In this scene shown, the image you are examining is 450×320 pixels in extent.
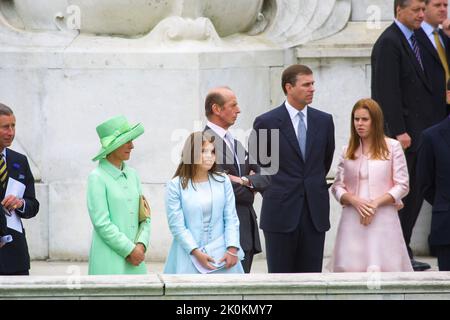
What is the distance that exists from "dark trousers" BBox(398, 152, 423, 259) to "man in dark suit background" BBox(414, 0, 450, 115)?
16.4 inches

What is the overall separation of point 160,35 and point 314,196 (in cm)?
223

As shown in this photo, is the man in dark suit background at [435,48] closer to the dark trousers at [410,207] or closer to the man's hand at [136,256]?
the dark trousers at [410,207]

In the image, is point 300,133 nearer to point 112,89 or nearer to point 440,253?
point 440,253

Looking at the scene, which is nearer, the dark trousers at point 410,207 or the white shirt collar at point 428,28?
the dark trousers at point 410,207

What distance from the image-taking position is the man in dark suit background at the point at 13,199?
1031 cm

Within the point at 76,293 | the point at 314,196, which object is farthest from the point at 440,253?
the point at 76,293

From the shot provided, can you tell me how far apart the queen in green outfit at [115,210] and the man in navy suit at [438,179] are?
5.47 feet

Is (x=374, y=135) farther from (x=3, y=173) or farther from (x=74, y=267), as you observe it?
(x=74, y=267)

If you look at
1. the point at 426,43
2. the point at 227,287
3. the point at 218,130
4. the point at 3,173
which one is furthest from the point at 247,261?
the point at 426,43

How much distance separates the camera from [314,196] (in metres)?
10.9

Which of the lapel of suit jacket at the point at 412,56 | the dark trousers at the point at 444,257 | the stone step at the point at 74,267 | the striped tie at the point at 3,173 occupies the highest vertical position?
the lapel of suit jacket at the point at 412,56

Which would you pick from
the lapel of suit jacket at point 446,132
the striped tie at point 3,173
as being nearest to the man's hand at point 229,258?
the striped tie at point 3,173

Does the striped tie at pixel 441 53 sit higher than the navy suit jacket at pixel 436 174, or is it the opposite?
the striped tie at pixel 441 53
